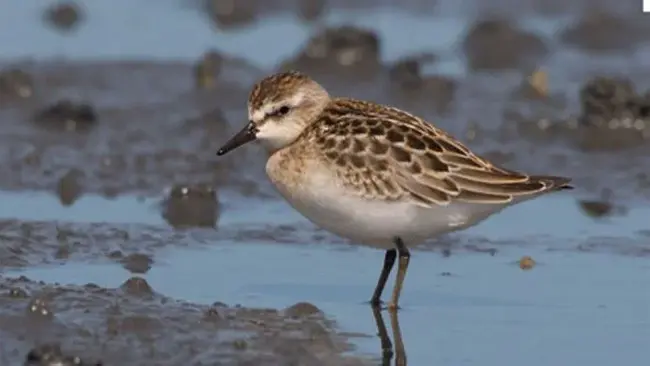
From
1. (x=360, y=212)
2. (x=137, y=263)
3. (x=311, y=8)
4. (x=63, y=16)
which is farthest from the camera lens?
(x=311, y=8)

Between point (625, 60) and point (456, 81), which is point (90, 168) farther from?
point (625, 60)

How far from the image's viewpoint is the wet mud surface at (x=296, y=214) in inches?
354

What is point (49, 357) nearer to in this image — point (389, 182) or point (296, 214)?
point (389, 182)

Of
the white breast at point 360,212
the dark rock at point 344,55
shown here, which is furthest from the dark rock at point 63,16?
the white breast at point 360,212

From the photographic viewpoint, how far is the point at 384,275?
9805mm

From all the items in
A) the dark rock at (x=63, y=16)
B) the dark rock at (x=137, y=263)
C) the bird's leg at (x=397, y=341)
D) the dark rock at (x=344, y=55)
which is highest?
the dark rock at (x=63, y=16)

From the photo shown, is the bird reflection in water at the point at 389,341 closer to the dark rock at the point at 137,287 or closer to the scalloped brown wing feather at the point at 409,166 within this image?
the scalloped brown wing feather at the point at 409,166

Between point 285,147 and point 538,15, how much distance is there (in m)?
7.65

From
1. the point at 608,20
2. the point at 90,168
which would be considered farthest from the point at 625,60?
the point at 90,168

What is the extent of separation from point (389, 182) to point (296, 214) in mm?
2306

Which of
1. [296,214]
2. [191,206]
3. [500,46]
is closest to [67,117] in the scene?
[191,206]

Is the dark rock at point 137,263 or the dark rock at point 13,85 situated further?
the dark rock at point 13,85

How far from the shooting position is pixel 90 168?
12.6m

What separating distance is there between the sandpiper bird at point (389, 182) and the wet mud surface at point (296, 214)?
0.44 metres
